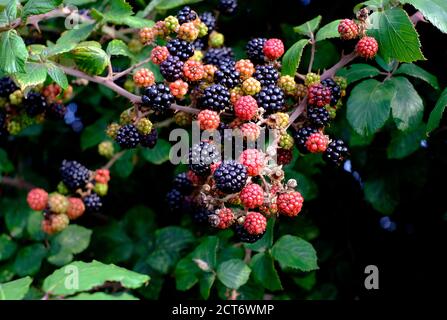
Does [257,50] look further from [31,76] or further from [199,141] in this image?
[31,76]

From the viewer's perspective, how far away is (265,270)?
104 inches

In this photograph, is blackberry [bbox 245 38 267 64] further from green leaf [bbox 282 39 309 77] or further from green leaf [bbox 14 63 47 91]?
green leaf [bbox 14 63 47 91]

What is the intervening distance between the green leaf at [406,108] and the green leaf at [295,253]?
2.19 ft

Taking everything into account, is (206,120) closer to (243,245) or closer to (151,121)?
(151,121)

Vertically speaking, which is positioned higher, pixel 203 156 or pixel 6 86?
pixel 203 156

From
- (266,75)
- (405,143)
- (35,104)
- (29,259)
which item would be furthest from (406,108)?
(29,259)

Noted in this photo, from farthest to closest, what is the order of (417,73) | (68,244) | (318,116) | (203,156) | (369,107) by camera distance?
1. (68,244)
2. (417,73)
3. (369,107)
4. (318,116)
5. (203,156)

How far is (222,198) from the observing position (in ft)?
6.95

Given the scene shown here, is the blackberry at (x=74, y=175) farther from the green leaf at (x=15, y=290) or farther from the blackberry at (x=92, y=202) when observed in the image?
the green leaf at (x=15, y=290)

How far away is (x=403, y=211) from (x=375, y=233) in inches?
7.6

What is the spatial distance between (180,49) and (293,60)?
0.45 m

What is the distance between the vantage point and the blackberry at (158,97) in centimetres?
221

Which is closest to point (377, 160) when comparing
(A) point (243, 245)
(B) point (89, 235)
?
(A) point (243, 245)

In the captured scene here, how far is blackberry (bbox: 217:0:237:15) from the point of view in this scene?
9.23 ft
